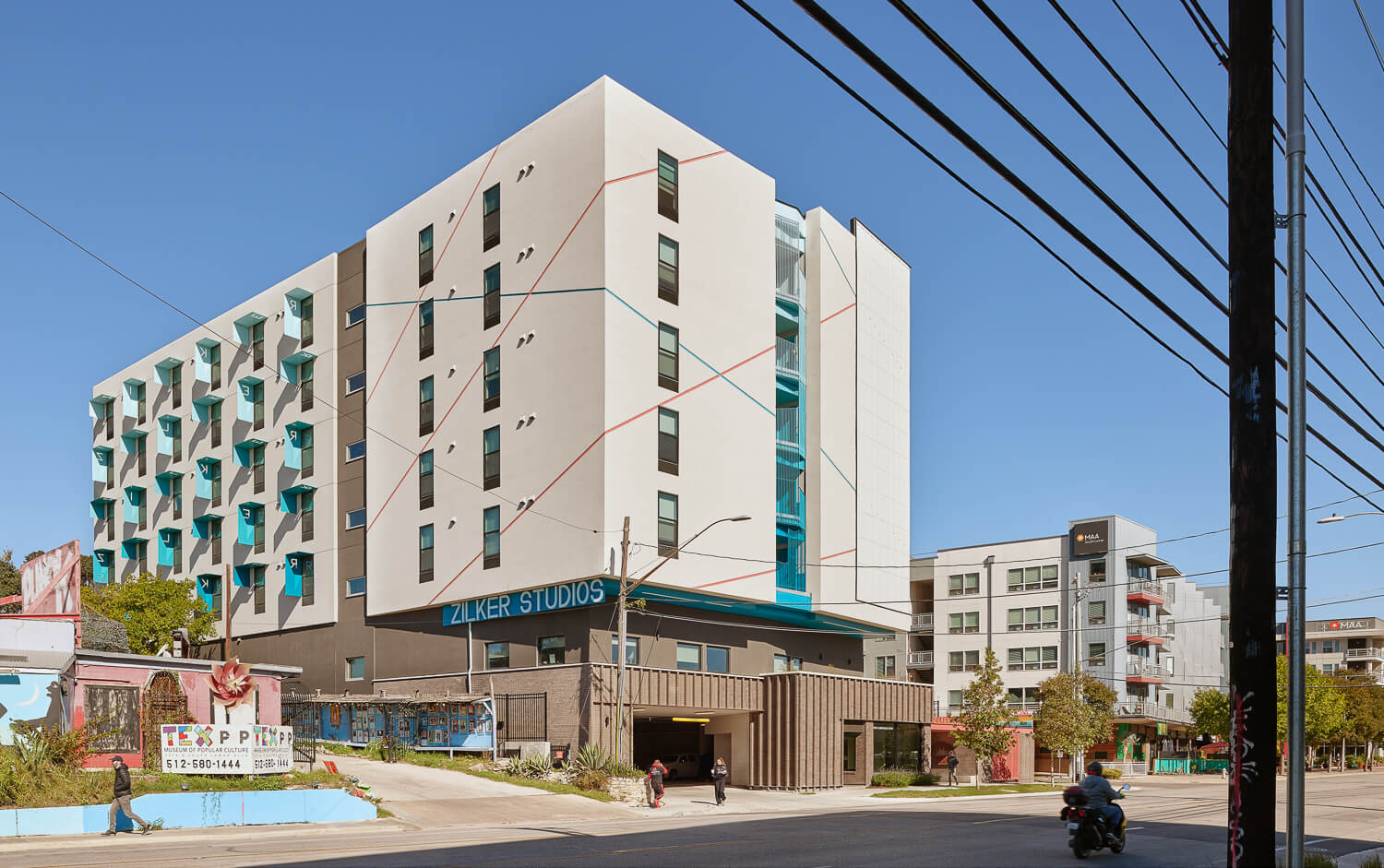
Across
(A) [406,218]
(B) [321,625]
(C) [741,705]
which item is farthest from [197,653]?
(C) [741,705]

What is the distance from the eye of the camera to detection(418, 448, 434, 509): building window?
174 ft

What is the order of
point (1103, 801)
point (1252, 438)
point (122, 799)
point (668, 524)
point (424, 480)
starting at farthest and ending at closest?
point (424, 480)
point (668, 524)
point (122, 799)
point (1103, 801)
point (1252, 438)

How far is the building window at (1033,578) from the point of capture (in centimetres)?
8850

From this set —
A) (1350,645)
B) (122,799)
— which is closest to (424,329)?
(122,799)

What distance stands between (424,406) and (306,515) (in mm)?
11570

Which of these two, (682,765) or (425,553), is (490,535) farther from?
(682,765)

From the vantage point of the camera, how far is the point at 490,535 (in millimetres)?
48875

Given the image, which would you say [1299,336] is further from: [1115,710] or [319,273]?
[1115,710]

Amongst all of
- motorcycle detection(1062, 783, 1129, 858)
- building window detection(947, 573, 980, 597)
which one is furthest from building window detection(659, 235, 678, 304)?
building window detection(947, 573, 980, 597)

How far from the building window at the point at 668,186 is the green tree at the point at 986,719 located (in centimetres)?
2541

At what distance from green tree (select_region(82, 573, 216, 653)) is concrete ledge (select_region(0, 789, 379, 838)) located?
3688 cm

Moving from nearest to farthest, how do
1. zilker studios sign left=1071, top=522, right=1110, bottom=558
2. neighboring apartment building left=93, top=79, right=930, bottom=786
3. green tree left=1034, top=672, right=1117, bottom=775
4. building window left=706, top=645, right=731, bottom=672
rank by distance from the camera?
1. neighboring apartment building left=93, top=79, right=930, bottom=786
2. building window left=706, top=645, right=731, bottom=672
3. green tree left=1034, top=672, right=1117, bottom=775
4. zilker studios sign left=1071, top=522, right=1110, bottom=558

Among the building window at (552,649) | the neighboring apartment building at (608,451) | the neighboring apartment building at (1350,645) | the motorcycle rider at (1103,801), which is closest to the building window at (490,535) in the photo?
the neighboring apartment building at (608,451)

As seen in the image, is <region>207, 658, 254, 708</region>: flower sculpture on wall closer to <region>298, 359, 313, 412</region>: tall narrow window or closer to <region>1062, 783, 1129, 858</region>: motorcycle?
<region>1062, 783, 1129, 858</region>: motorcycle
